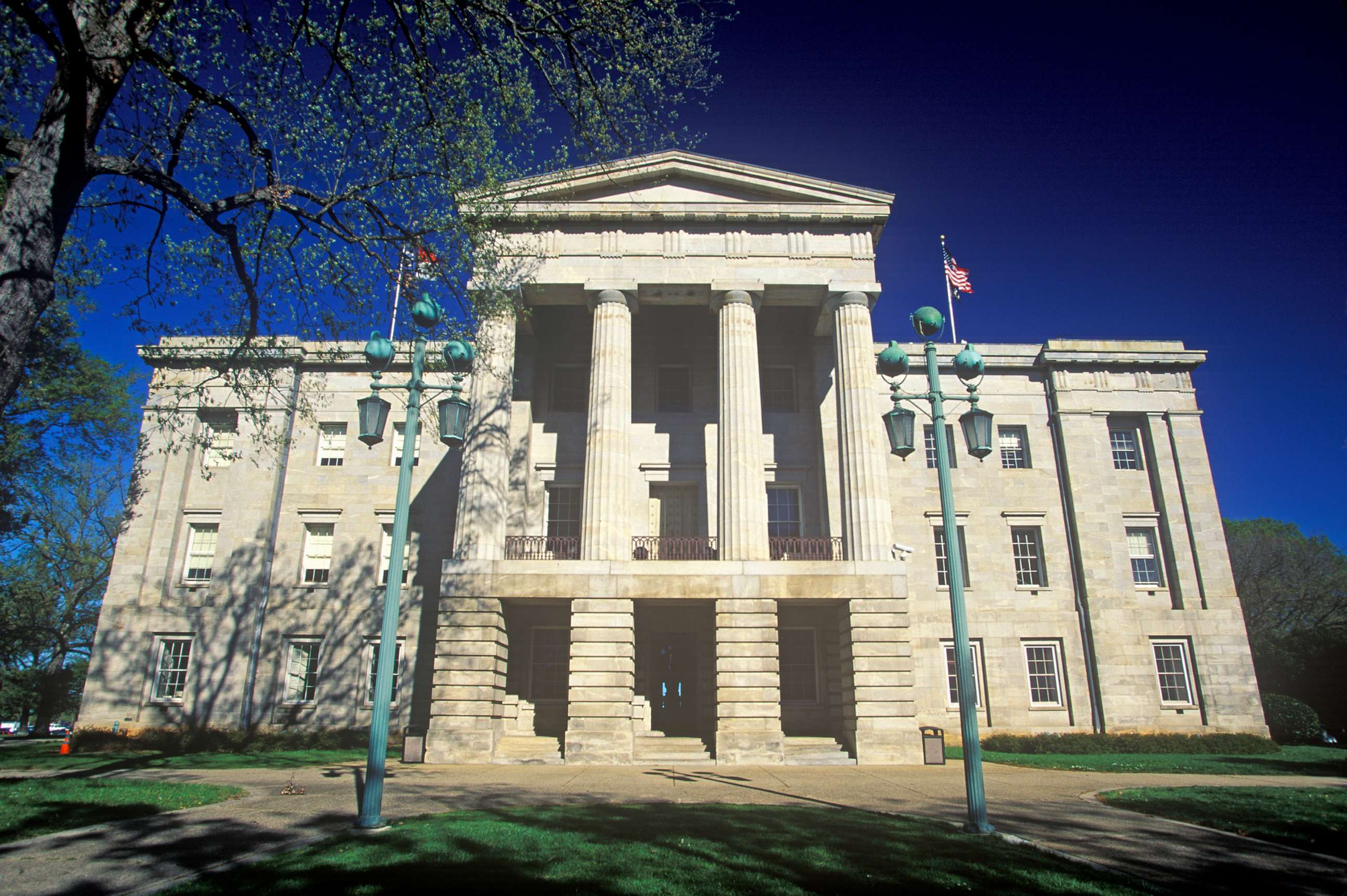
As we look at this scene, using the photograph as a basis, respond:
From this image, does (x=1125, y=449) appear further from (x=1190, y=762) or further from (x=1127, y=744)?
(x=1190, y=762)

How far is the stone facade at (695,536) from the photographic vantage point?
875 inches

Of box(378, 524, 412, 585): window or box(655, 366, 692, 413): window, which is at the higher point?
box(655, 366, 692, 413): window

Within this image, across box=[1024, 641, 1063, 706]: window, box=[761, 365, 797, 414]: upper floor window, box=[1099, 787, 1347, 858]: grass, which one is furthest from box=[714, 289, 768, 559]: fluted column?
box=[1024, 641, 1063, 706]: window

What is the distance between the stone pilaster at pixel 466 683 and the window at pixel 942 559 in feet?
55.7

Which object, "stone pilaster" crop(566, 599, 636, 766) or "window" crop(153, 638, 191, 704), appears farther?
"window" crop(153, 638, 191, 704)

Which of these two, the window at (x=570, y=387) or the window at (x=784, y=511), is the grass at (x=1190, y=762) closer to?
the window at (x=784, y=511)

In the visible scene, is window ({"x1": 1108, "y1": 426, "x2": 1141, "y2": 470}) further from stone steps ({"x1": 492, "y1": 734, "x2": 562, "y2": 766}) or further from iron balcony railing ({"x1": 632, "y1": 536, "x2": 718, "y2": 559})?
stone steps ({"x1": 492, "y1": 734, "x2": 562, "y2": 766})

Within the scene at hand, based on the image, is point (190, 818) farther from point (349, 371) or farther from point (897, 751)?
point (349, 371)

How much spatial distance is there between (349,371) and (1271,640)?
43.0 m

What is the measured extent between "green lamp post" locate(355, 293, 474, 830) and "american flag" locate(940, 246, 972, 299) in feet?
72.2

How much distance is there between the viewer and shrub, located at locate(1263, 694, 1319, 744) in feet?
95.9

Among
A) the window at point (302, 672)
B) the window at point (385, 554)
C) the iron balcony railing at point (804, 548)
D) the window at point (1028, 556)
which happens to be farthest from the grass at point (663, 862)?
the window at point (1028, 556)

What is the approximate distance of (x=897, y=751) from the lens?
21234 millimetres

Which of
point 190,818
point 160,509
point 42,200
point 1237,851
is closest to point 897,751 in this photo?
point 1237,851
